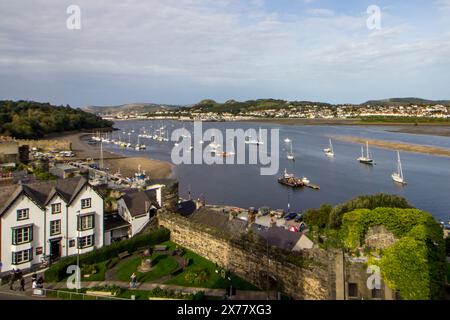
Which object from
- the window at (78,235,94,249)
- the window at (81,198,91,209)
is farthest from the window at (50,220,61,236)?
the window at (81,198,91,209)

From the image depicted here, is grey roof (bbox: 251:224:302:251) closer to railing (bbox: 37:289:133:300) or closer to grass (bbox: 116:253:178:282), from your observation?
grass (bbox: 116:253:178:282)

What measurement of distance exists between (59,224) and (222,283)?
829cm

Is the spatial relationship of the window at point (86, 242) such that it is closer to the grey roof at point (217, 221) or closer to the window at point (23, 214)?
the window at point (23, 214)

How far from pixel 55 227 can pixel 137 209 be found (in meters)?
4.04

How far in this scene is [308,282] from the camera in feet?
38.7

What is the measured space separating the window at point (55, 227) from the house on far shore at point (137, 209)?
135 inches

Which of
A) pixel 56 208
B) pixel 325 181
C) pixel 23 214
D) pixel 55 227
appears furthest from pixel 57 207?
pixel 325 181

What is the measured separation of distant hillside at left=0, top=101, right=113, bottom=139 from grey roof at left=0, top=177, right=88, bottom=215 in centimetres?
7304

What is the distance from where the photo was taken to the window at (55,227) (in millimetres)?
17134

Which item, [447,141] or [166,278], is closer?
[166,278]

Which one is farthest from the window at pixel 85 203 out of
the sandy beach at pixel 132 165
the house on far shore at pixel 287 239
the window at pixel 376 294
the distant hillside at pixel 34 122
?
the distant hillside at pixel 34 122

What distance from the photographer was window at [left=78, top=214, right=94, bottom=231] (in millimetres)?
17828
